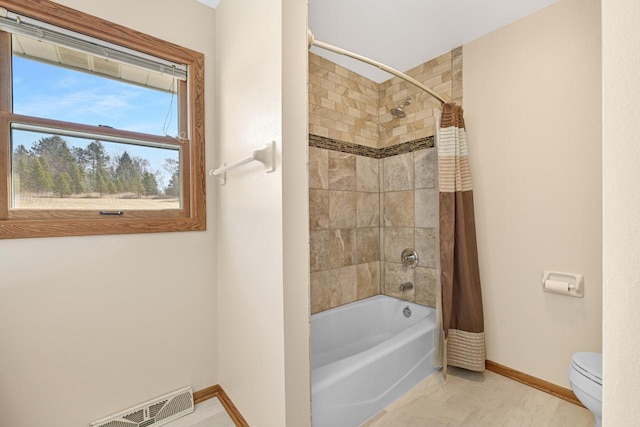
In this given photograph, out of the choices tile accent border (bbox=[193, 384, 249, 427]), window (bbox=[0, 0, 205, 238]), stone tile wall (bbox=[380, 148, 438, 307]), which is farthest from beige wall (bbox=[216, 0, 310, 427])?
stone tile wall (bbox=[380, 148, 438, 307])

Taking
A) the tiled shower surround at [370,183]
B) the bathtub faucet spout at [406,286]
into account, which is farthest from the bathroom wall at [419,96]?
the bathtub faucet spout at [406,286]

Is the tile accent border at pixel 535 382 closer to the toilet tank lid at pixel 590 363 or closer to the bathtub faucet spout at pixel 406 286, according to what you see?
the toilet tank lid at pixel 590 363

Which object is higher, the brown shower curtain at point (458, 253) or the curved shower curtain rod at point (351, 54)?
the curved shower curtain rod at point (351, 54)

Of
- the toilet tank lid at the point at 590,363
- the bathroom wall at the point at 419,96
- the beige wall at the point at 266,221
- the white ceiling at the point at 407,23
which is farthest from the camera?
the bathroom wall at the point at 419,96

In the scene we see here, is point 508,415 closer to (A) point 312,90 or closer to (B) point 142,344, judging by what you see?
(B) point 142,344

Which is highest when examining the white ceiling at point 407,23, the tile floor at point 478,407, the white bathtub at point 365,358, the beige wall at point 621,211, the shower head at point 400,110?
the white ceiling at point 407,23

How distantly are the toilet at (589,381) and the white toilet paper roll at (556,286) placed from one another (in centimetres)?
35

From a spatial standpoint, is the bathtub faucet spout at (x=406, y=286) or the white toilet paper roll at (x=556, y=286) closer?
the white toilet paper roll at (x=556, y=286)

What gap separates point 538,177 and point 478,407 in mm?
1436

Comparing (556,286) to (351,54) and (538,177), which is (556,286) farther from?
(351,54)

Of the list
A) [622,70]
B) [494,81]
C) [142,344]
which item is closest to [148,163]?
[142,344]

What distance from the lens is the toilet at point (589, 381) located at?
45.6 inches

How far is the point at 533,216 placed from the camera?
1709mm

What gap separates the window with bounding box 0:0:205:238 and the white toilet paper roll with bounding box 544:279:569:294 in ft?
6.99
